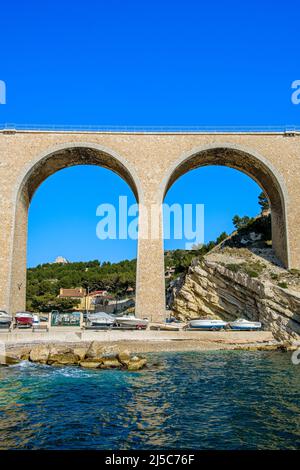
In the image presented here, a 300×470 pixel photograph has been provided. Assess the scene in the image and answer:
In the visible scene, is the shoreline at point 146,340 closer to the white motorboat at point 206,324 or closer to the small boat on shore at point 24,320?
the white motorboat at point 206,324

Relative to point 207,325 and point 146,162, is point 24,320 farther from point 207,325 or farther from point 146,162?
point 146,162

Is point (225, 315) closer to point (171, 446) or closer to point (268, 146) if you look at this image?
point (268, 146)

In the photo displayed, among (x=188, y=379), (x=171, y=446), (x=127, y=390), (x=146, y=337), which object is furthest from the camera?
(x=146, y=337)

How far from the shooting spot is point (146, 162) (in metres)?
25.6

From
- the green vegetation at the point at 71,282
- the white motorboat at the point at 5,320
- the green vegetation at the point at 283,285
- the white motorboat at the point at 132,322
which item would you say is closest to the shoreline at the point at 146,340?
the white motorboat at the point at 132,322

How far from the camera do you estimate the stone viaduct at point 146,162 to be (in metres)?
24.9

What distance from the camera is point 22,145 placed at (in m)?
25.6

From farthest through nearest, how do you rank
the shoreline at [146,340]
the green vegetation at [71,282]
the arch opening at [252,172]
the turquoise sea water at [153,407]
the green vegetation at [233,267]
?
the green vegetation at [71,282] < the green vegetation at [233,267] < the arch opening at [252,172] < the shoreline at [146,340] < the turquoise sea water at [153,407]

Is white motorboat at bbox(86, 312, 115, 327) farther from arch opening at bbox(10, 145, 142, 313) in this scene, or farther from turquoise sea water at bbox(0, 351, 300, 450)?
turquoise sea water at bbox(0, 351, 300, 450)

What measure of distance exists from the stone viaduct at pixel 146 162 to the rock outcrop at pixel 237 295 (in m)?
2.65

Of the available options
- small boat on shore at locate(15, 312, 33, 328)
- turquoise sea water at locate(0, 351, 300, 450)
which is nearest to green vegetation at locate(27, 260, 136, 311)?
small boat on shore at locate(15, 312, 33, 328)

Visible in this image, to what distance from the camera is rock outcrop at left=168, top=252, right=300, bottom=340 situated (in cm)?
2228
